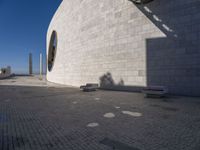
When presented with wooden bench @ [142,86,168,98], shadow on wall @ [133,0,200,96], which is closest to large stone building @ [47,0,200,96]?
shadow on wall @ [133,0,200,96]

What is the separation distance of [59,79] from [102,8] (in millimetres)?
10252

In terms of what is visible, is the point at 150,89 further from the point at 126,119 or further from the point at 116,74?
the point at 126,119

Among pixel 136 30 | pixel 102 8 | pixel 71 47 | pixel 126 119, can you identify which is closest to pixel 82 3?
pixel 102 8

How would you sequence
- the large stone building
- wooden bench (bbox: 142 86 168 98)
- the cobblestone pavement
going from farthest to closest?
the large stone building
wooden bench (bbox: 142 86 168 98)
the cobblestone pavement

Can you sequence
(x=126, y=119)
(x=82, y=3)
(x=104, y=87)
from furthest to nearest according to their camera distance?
1. (x=82, y=3)
2. (x=104, y=87)
3. (x=126, y=119)

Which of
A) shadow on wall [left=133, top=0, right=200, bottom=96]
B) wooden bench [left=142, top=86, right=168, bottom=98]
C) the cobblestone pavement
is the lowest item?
the cobblestone pavement

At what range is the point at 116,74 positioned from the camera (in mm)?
9188

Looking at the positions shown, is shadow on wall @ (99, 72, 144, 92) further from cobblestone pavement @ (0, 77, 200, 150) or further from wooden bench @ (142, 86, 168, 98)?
cobblestone pavement @ (0, 77, 200, 150)

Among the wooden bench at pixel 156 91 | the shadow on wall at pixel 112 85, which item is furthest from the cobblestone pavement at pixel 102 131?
the shadow on wall at pixel 112 85

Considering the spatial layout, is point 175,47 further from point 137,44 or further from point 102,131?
point 102,131

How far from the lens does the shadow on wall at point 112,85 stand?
8387 millimetres

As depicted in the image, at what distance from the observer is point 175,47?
6832 millimetres

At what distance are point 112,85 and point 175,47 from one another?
4.44 metres

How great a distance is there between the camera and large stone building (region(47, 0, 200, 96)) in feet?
21.3
